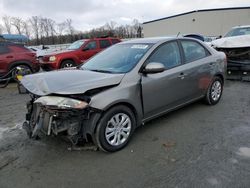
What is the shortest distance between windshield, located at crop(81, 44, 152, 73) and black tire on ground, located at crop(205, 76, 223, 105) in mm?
2031

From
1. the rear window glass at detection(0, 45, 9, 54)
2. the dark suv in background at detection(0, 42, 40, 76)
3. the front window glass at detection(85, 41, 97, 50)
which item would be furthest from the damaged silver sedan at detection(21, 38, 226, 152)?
the front window glass at detection(85, 41, 97, 50)

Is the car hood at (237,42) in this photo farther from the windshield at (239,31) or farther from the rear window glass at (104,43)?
the rear window glass at (104,43)

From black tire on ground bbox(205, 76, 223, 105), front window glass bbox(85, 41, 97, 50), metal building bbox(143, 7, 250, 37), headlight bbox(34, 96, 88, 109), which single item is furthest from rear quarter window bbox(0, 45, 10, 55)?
metal building bbox(143, 7, 250, 37)

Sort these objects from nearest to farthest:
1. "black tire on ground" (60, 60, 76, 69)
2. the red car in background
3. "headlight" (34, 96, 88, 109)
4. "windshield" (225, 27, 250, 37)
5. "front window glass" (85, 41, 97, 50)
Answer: "headlight" (34, 96, 88, 109) → "windshield" (225, 27, 250, 37) → the red car in background → "black tire on ground" (60, 60, 76, 69) → "front window glass" (85, 41, 97, 50)

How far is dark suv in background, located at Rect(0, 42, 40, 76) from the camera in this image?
927 cm

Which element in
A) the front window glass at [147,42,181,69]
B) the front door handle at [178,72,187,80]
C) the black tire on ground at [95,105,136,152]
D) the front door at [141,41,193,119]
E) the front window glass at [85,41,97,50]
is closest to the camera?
the black tire on ground at [95,105,136,152]

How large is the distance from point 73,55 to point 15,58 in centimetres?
240

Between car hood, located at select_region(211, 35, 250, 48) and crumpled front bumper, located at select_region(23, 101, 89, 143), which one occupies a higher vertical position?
car hood, located at select_region(211, 35, 250, 48)

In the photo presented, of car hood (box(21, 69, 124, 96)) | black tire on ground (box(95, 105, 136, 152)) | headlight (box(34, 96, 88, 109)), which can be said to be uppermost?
car hood (box(21, 69, 124, 96))

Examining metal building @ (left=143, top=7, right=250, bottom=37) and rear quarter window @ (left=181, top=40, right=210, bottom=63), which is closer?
rear quarter window @ (left=181, top=40, right=210, bottom=63)

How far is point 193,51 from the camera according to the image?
4.75 m

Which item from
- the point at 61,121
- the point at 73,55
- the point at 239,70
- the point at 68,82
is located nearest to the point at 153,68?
the point at 68,82

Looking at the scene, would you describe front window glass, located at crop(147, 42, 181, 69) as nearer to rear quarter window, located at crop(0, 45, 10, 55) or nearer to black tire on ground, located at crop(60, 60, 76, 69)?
black tire on ground, located at crop(60, 60, 76, 69)

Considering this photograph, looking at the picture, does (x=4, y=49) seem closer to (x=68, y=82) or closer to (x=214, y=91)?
(x=68, y=82)
